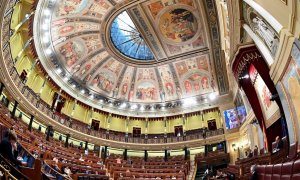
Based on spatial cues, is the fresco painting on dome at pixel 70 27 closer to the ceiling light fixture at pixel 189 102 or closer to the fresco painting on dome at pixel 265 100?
the ceiling light fixture at pixel 189 102

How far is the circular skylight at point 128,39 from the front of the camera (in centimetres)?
1813

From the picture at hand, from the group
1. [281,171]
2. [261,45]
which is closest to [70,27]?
[261,45]

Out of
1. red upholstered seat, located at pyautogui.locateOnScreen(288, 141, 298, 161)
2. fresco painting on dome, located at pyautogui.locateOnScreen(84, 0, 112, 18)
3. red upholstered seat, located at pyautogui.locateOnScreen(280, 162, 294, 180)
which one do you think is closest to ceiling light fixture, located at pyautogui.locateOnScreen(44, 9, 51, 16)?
fresco painting on dome, located at pyautogui.locateOnScreen(84, 0, 112, 18)

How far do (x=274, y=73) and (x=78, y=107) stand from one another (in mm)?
16652

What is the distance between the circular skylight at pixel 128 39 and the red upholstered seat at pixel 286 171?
1559cm

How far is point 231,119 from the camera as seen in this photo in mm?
17344

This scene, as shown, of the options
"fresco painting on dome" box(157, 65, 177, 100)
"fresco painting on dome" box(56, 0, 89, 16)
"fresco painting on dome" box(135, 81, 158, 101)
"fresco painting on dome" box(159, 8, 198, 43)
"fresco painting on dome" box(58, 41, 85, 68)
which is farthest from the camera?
"fresco painting on dome" box(135, 81, 158, 101)

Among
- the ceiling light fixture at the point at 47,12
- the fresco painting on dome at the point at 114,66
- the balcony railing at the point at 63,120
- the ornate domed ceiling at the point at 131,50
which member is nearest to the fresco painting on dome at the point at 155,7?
the ornate domed ceiling at the point at 131,50

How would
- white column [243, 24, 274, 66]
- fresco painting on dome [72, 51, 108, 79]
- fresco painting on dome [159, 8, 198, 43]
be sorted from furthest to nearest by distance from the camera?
fresco painting on dome [72, 51, 108, 79] → fresco painting on dome [159, 8, 198, 43] → white column [243, 24, 274, 66]

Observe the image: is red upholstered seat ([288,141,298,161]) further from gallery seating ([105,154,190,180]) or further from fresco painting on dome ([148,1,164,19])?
fresco painting on dome ([148,1,164,19])

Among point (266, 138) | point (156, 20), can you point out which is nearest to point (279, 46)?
point (266, 138)

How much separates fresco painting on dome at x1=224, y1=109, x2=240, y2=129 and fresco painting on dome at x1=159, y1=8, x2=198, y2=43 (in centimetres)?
637

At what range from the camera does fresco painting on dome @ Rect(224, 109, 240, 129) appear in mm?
16856

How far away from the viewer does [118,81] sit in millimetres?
20969
